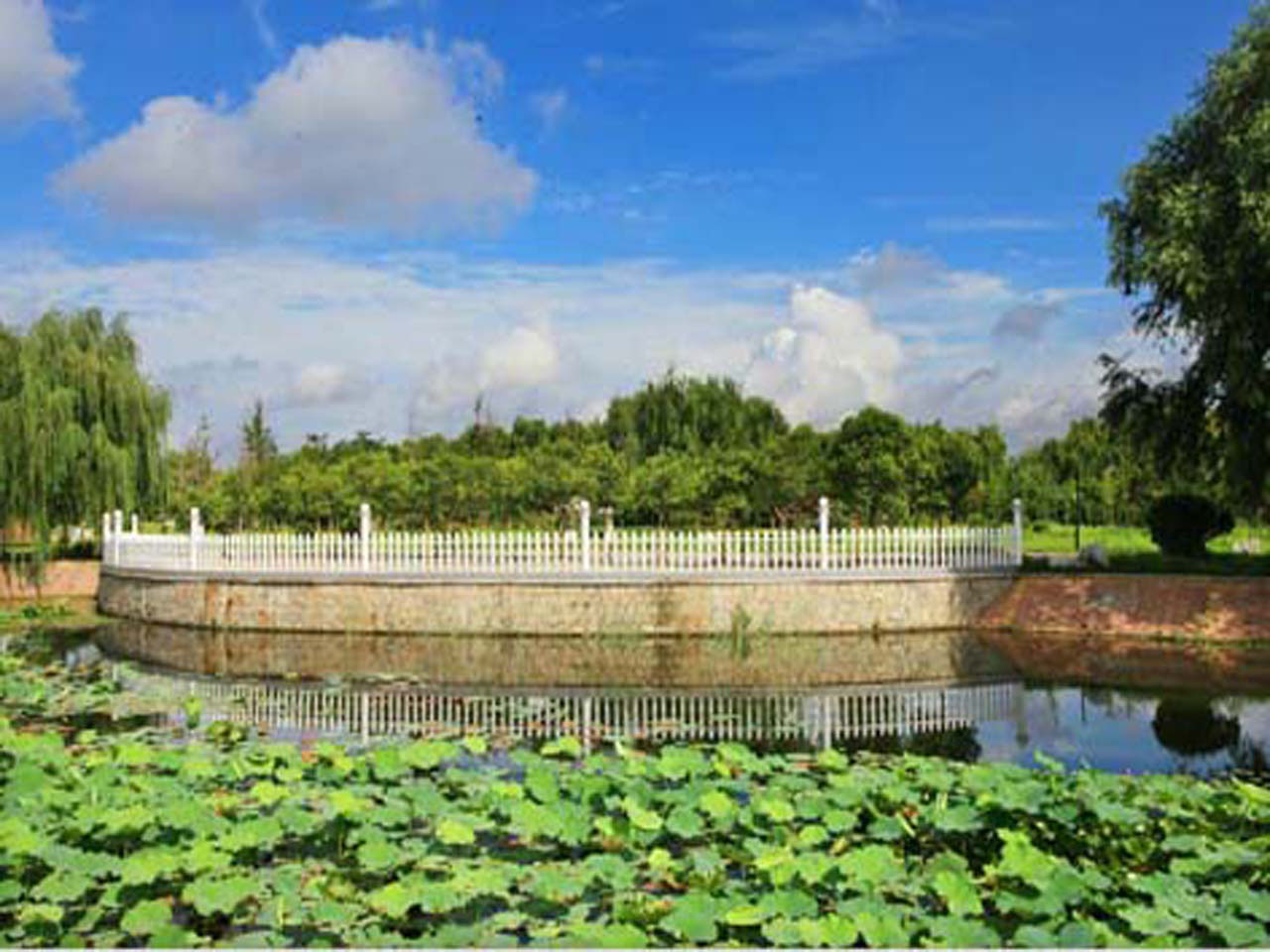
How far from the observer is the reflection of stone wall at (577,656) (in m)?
13.8

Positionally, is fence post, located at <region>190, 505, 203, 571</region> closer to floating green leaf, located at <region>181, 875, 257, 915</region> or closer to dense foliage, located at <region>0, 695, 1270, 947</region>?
dense foliage, located at <region>0, 695, 1270, 947</region>

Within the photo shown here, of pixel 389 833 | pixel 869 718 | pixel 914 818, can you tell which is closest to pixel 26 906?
pixel 389 833

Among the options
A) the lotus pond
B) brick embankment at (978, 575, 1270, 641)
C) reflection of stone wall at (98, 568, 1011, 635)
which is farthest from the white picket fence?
the lotus pond

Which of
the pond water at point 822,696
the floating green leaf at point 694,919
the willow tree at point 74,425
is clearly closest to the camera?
the floating green leaf at point 694,919

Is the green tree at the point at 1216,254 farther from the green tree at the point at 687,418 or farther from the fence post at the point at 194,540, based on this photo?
the green tree at the point at 687,418

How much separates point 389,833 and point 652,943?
72.4 inches

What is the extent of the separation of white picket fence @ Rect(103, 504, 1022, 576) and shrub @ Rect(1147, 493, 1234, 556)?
2.93 meters

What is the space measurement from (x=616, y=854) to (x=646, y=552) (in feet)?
39.1

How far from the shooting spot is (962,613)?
18.1 m

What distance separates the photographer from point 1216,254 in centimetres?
1522

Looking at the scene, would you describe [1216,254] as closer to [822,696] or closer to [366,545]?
[822,696]

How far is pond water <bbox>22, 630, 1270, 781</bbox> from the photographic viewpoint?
1002 cm

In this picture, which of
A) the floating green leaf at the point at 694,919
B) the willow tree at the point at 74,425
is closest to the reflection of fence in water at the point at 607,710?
the floating green leaf at the point at 694,919

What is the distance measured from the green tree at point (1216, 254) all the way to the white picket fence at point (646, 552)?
3344 millimetres
